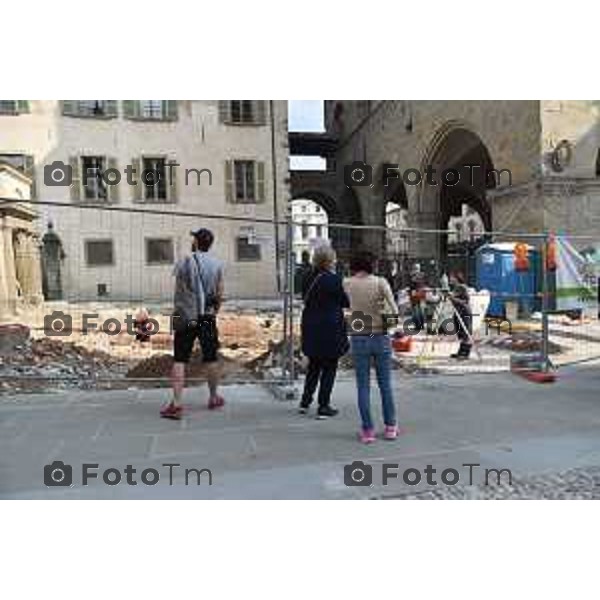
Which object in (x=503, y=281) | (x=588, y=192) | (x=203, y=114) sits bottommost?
(x=503, y=281)

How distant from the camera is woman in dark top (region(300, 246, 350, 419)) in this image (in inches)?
235

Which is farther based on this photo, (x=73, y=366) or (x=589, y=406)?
(x=73, y=366)

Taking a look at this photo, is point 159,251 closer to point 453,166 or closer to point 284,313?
point 453,166

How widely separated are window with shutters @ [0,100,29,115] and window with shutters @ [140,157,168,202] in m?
5.03

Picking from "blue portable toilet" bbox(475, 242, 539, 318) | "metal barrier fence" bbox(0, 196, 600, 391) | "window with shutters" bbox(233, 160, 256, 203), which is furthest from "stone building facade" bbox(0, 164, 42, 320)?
"window with shutters" bbox(233, 160, 256, 203)

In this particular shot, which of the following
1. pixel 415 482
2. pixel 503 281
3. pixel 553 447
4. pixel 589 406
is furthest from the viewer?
pixel 503 281

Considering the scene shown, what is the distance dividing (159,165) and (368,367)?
2502cm

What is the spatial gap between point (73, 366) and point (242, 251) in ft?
61.2

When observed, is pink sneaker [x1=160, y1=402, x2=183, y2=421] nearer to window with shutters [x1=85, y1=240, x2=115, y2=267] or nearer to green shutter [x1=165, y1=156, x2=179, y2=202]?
window with shutters [x1=85, y1=240, x2=115, y2=267]

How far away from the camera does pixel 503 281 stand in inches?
628

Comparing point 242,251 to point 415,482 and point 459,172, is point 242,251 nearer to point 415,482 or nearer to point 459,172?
point 459,172

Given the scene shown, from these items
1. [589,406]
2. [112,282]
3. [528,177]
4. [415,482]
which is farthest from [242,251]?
[415,482]

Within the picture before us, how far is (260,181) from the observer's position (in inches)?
1163

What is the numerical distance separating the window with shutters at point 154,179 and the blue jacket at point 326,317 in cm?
2348
